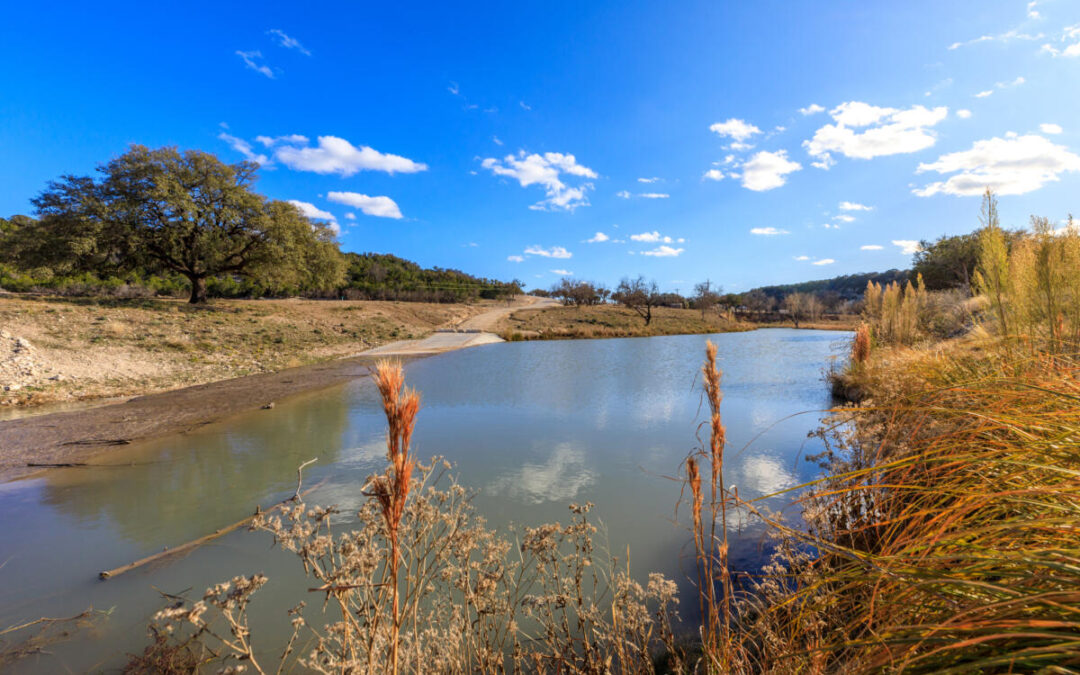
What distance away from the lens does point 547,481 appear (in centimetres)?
544

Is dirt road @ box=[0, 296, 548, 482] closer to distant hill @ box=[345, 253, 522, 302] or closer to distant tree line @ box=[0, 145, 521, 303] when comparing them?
distant tree line @ box=[0, 145, 521, 303]

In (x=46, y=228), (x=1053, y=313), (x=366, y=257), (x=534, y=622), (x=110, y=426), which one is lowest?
(x=534, y=622)

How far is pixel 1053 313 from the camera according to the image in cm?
429

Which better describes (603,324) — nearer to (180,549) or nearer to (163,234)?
(163,234)

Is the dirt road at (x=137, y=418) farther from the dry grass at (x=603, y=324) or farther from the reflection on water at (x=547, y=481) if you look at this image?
the dry grass at (x=603, y=324)

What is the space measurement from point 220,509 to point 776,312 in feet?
210

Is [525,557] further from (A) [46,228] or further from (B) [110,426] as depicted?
(A) [46,228]

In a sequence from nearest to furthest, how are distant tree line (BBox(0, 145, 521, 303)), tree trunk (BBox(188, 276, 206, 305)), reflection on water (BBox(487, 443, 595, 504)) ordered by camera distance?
1. reflection on water (BBox(487, 443, 595, 504))
2. distant tree line (BBox(0, 145, 521, 303))
3. tree trunk (BBox(188, 276, 206, 305))

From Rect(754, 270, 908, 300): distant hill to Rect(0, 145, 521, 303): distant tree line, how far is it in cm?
7988

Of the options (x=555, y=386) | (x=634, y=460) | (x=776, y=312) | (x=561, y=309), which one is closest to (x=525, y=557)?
(x=634, y=460)

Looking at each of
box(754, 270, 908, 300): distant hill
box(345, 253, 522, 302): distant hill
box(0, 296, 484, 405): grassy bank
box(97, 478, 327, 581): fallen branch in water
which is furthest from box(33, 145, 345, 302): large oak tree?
box(754, 270, 908, 300): distant hill

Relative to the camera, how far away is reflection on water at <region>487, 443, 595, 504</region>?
499cm

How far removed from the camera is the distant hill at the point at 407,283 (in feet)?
138

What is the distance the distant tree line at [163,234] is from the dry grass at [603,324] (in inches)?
589
